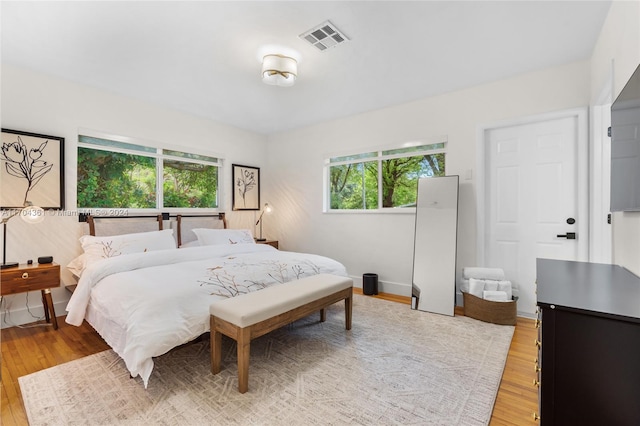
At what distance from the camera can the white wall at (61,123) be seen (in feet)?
9.80

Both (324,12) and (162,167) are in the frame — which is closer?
(324,12)

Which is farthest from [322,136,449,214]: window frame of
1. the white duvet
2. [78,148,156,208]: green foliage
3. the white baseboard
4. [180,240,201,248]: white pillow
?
the white baseboard

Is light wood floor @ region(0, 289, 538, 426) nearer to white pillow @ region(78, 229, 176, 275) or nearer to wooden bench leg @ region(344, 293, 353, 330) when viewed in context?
white pillow @ region(78, 229, 176, 275)

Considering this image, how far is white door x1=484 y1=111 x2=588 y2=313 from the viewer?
2984mm

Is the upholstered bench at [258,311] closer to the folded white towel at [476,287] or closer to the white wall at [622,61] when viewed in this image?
the folded white towel at [476,287]

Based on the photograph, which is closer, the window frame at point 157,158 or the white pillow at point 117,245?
the white pillow at point 117,245

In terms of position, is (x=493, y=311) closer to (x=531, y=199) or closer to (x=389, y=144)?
(x=531, y=199)

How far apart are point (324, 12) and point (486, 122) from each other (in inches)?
→ 90.7

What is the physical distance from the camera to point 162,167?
4.20 meters

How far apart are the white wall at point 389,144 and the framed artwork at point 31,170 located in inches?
119

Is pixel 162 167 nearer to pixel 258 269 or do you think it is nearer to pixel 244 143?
pixel 244 143

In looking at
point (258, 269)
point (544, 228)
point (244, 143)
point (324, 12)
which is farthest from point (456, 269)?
point (244, 143)

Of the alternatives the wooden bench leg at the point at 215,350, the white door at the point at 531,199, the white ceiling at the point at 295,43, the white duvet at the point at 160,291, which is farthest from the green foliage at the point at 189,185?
the white door at the point at 531,199

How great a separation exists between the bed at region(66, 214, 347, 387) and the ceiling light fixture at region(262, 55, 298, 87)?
71.3 inches
